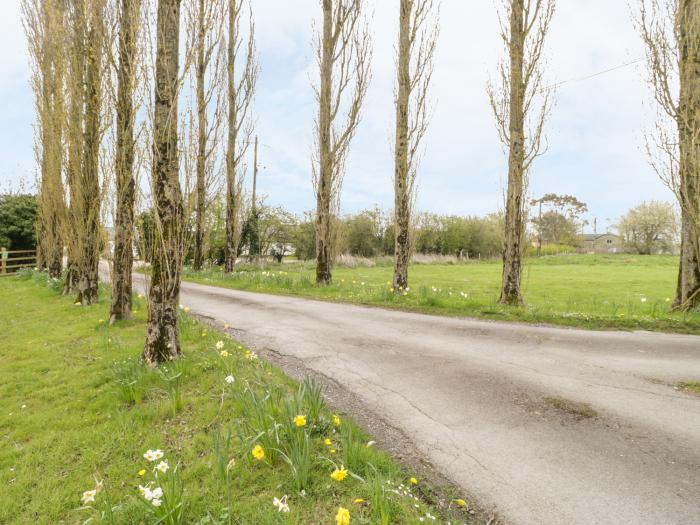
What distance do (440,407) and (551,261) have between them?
3992 cm

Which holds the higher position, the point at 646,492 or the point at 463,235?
the point at 463,235

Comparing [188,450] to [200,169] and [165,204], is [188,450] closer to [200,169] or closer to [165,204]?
[165,204]

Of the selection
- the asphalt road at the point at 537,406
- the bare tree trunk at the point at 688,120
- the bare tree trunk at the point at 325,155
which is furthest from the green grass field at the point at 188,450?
the bare tree trunk at the point at 688,120

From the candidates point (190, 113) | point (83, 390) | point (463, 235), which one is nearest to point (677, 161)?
point (190, 113)

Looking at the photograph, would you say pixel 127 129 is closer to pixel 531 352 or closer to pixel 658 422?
pixel 531 352

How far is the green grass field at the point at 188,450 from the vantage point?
8.13ft

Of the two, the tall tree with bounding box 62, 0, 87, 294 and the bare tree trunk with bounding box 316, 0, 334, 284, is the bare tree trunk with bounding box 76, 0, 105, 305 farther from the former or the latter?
the bare tree trunk with bounding box 316, 0, 334, 284

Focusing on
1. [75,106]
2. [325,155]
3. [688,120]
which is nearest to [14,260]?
[75,106]

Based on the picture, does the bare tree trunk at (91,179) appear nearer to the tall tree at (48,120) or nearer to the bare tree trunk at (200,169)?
the tall tree at (48,120)

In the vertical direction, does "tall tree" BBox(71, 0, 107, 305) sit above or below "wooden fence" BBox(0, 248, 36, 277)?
above

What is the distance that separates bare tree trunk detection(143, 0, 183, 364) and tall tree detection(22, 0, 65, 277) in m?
8.05

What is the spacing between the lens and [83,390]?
15.5 feet

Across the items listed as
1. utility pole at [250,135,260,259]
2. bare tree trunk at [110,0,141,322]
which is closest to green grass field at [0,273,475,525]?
bare tree trunk at [110,0,141,322]

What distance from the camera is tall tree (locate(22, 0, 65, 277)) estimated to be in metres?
11.7
